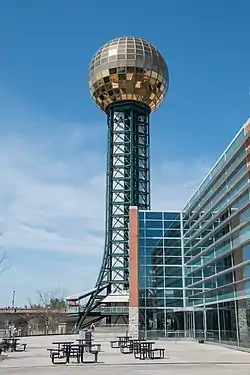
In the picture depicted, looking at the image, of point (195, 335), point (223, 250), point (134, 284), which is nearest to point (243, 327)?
point (223, 250)

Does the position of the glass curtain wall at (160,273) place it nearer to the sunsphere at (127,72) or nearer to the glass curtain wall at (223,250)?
the glass curtain wall at (223,250)

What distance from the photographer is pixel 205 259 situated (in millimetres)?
45156

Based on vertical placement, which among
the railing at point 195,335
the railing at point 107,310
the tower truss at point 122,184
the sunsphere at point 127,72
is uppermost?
the sunsphere at point 127,72

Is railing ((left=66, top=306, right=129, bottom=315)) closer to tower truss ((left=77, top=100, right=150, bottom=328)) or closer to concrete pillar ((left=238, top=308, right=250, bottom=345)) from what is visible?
tower truss ((left=77, top=100, right=150, bottom=328))

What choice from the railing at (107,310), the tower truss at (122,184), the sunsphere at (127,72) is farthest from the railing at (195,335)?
the sunsphere at (127,72)

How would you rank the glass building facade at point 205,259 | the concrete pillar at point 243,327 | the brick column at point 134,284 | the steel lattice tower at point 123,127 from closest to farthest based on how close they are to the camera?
the concrete pillar at point 243,327, the glass building facade at point 205,259, the brick column at point 134,284, the steel lattice tower at point 123,127

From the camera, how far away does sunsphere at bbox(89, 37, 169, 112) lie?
3049 inches

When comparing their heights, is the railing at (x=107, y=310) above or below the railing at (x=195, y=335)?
above

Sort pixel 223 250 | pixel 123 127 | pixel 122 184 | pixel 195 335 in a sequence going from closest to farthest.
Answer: pixel 223 250 < pixel 195 335 < pixel 122 184 < pixel 123 127

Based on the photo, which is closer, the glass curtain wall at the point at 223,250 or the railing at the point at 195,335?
the glass curtain wall at the point at 223,250

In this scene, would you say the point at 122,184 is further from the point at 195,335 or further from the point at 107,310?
the point at 195,335

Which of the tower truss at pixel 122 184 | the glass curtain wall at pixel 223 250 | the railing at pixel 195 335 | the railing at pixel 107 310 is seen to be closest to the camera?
the glass curtain wall at pixel 223 250

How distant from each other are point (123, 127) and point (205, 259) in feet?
128

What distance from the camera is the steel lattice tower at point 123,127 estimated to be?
7350 cm
